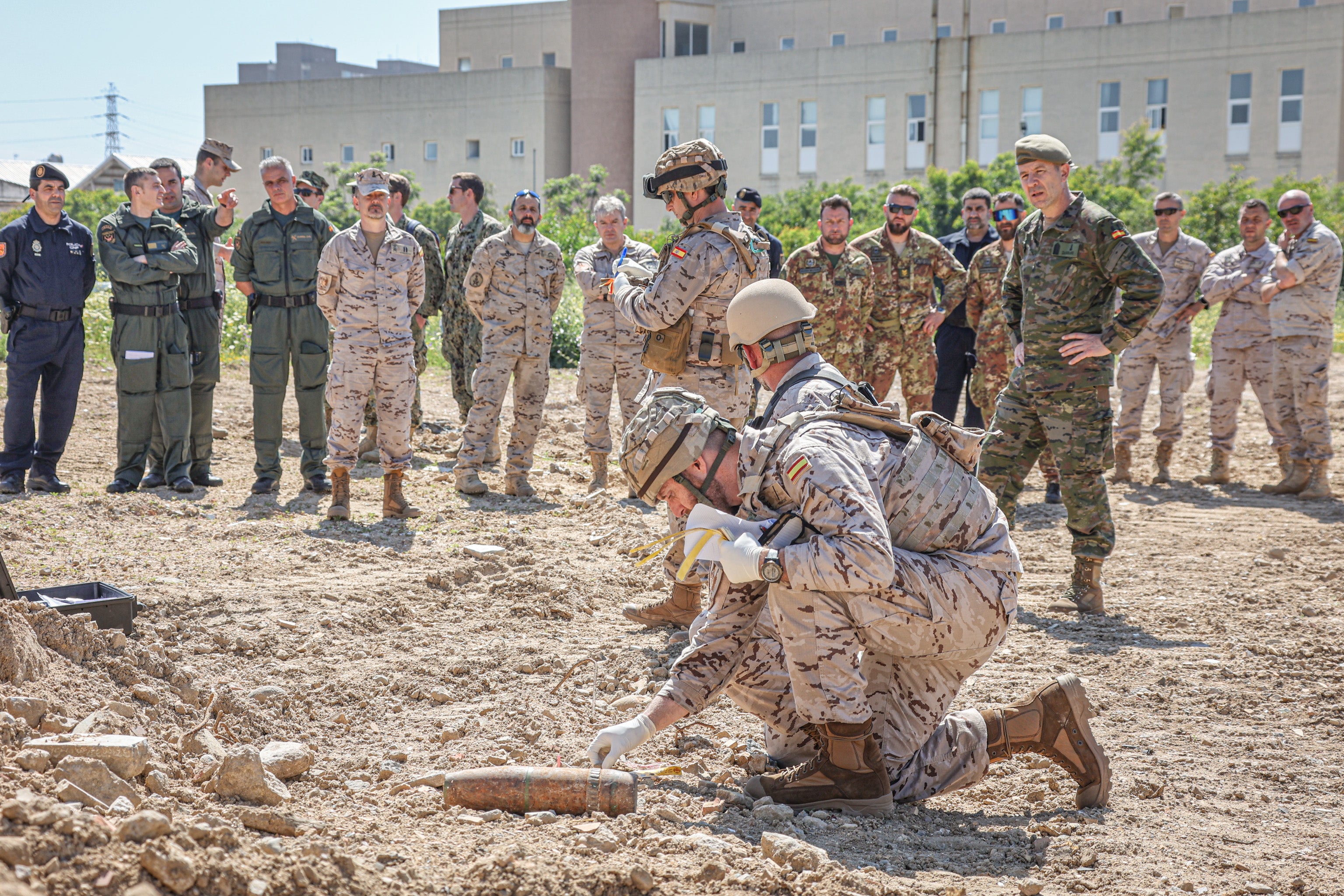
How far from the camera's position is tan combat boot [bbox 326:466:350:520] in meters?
7.98

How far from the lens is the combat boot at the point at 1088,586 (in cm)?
620

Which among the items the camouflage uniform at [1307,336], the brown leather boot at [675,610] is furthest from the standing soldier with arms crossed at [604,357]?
the camouflage uniform at [1307,336]

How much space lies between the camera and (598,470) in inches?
376

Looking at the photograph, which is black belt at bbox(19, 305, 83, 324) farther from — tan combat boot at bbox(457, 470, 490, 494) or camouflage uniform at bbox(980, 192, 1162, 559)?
camouflage uniform at bbox(980, 192, 1162, 559)

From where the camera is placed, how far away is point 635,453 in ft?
12.2

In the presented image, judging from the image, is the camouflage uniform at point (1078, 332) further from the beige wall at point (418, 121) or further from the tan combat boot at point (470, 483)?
the beige wall at point (418, 121)

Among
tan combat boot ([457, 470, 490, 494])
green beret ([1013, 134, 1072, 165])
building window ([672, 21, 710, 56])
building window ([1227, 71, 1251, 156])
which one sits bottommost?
tan combat boot ([457, 470, 490, 494])

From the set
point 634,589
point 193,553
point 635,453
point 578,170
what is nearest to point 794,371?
point 635,453

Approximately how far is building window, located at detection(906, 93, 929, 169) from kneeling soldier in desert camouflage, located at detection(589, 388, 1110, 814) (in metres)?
41.9

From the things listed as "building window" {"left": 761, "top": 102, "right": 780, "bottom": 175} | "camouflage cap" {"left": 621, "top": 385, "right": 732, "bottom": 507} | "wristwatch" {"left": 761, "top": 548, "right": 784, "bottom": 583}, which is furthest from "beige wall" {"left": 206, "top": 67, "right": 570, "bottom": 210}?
"wristwatch" {"left": 761, "top": 548, "right": 784, "bottom": 583}

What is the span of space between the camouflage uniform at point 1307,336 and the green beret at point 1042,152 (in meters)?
4.61

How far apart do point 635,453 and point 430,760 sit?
1352mm

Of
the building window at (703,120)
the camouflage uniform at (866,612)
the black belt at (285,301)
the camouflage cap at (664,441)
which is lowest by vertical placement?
the camouflage uniform at (866,612)

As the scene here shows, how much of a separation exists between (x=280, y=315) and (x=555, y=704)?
505cm
